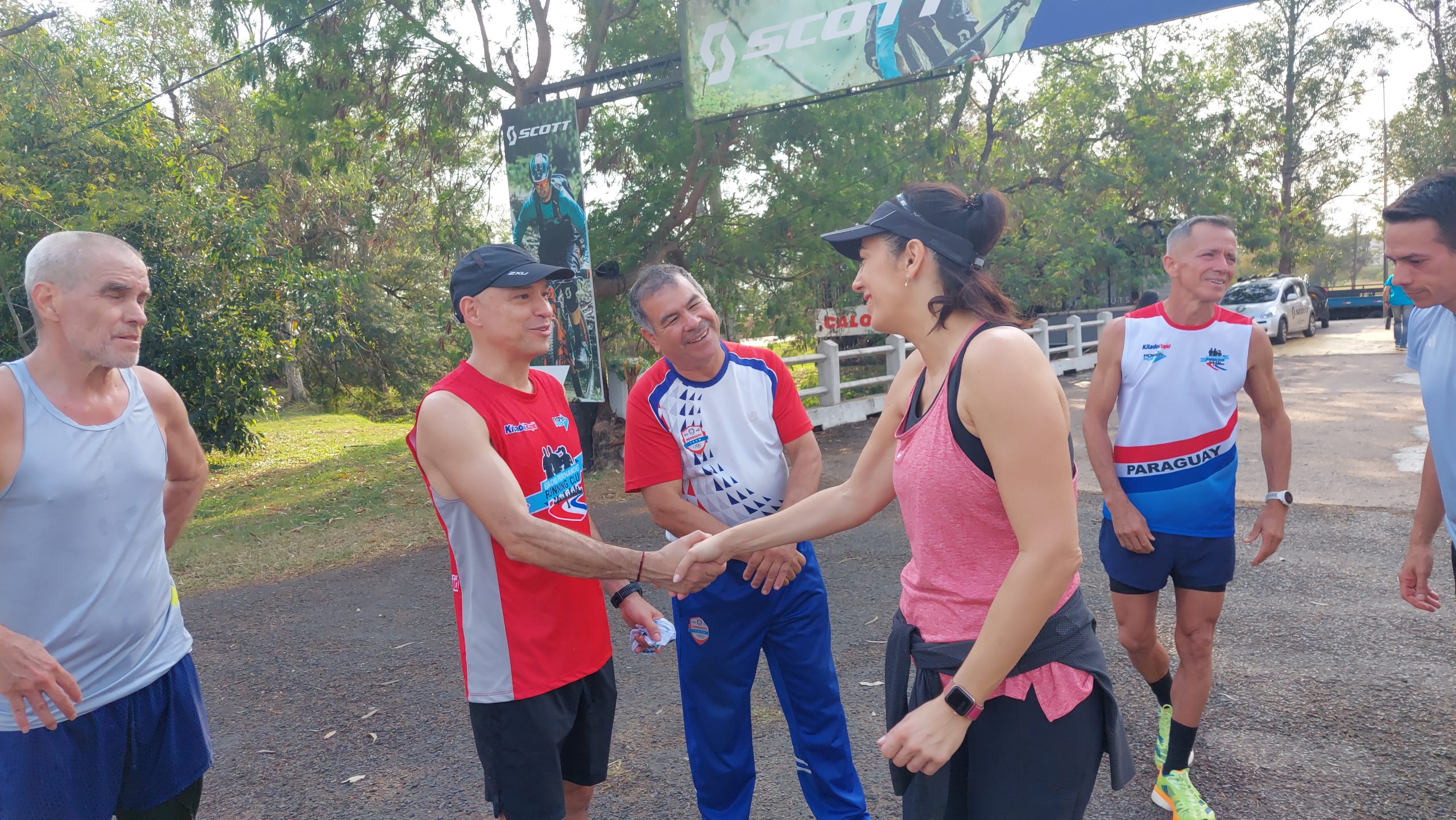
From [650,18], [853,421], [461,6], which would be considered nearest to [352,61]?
[461,6]

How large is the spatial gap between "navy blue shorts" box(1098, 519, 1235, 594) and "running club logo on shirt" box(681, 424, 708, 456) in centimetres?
167

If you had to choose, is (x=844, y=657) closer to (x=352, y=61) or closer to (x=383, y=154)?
(x=352, y=61)

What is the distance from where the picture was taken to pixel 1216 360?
3.59m

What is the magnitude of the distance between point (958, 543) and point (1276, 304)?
28.0 m

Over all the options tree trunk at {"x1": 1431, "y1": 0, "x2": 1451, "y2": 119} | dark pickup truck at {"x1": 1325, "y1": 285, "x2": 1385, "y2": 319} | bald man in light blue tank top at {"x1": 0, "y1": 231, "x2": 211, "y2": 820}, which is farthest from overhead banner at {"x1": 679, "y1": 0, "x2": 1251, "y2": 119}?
dark pickup truck at {"x1": 1325, "y1": 285, "x2": 1385, "y2": 319}

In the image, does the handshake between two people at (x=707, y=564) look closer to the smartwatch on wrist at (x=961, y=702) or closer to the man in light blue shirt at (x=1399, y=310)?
the smartwatch on wrist at (x=961, y=702)

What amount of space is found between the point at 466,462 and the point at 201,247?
12658 mm

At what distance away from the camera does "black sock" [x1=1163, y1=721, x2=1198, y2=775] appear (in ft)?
11.3

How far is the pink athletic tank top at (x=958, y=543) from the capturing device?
193 cm

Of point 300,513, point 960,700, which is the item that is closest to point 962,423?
point 960,700

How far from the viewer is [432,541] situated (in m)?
8.99

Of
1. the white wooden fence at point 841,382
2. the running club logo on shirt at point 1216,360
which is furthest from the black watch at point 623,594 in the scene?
the white wooden fence at point 841,382

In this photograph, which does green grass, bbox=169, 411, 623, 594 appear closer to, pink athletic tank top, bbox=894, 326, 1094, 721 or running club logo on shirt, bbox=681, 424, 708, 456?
running club logo on shirt, bbox=681, 424, 708, 456

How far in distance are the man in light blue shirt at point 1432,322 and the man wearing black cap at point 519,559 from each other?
88.8 inches
